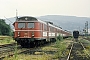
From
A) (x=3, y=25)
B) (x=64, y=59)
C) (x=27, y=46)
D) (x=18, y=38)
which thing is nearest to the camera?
(x=64, y=59)

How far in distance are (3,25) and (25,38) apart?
5261cm

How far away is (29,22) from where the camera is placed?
25.6 metres

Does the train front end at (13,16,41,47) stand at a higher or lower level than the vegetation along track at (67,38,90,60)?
higher

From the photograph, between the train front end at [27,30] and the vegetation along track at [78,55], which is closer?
the vegetation along track at [78,55]

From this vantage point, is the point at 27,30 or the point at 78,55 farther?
the point at 27,30

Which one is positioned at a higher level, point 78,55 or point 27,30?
point 27,30

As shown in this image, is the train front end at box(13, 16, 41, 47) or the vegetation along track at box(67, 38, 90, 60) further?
the train front end at box(13, 16, 41, 47)

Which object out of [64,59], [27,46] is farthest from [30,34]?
[64,59]

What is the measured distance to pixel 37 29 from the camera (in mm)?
25406

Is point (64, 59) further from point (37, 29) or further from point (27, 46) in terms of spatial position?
point (27, 46)

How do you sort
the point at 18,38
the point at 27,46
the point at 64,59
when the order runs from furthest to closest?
the point at 27,46 < the point at 18,38 < the point at 64,59

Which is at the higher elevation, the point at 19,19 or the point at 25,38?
the point at 19,19

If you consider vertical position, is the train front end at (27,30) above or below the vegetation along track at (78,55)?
above

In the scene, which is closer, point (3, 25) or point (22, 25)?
point (22, 25)
